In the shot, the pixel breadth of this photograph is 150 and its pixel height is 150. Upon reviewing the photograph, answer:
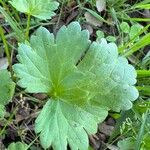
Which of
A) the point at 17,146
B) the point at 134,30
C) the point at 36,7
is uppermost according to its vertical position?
the point at 36,7

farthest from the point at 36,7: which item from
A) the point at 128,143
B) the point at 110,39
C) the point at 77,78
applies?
the point at 128,143

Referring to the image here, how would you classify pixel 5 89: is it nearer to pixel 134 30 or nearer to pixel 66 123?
pixel 66 123

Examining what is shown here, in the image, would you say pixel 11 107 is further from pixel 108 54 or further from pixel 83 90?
pixel 108 54

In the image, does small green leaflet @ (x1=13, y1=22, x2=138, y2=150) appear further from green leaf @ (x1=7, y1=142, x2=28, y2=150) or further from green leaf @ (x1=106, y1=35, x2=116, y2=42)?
green leaf @ (x1=106, y1=35, x2=116, y2=42)

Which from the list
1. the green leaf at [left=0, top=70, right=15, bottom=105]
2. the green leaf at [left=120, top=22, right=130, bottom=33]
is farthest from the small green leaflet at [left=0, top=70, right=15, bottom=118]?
the green leaf at [left=120, top=22, right=130, bottom=33]

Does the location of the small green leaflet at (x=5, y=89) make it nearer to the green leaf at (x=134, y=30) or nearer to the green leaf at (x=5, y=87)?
the green leaf at (x=5, y=87)

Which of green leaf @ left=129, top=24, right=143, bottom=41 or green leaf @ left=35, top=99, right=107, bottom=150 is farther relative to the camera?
green leaf @ left=129, top=24, right=143, bottom=41

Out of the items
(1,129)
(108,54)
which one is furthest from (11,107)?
(108,54)

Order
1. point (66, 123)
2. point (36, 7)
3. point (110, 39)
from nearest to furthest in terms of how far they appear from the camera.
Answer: point (66, 123) < point (36, 7) < point (110, 39)
